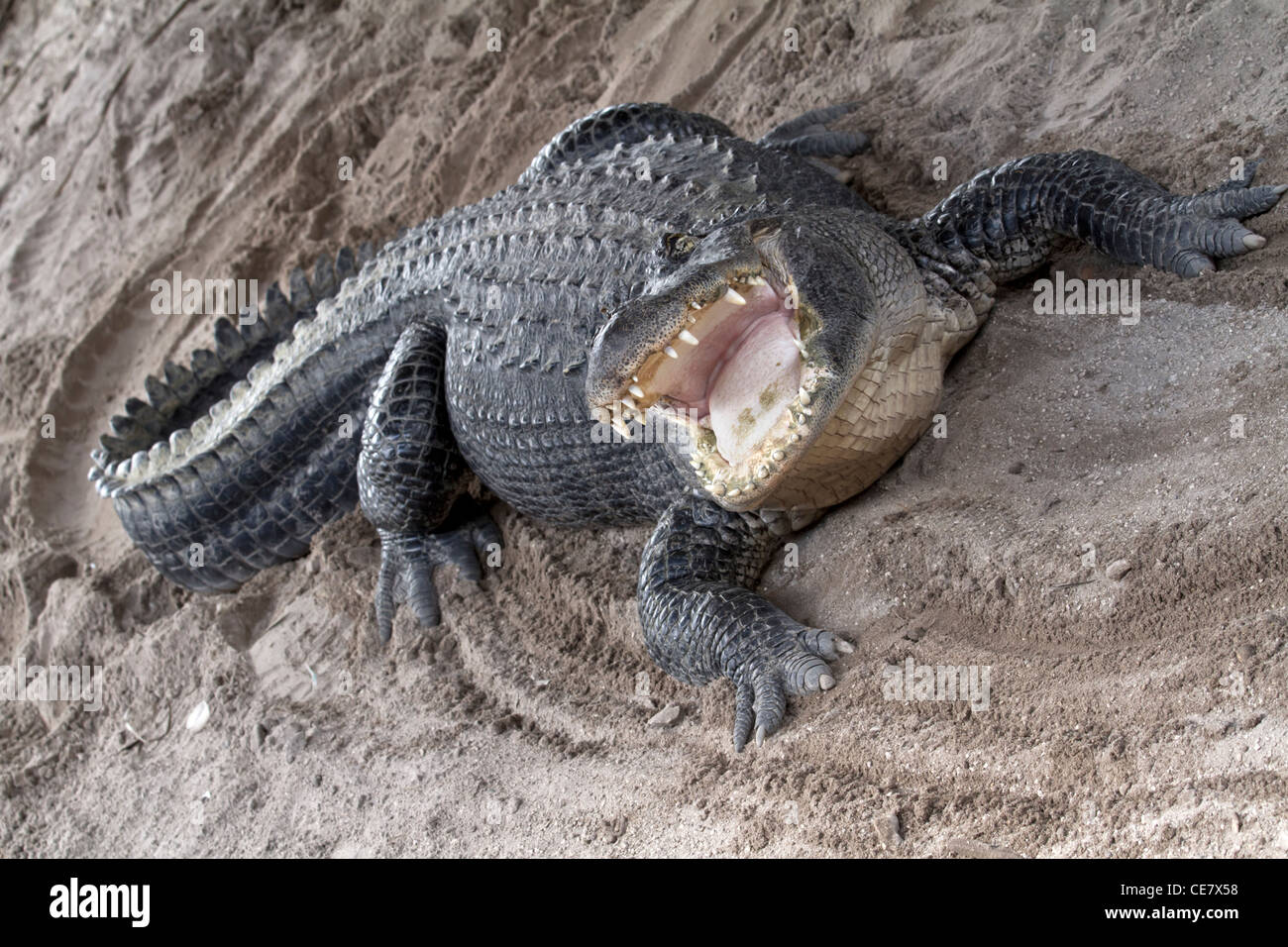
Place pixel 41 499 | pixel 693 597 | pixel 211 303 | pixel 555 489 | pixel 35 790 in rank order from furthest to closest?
1. pixel 211 303
2. pixel 41 499
3. pixel 35 790
4. pixel 555 489
5. pixel 693 597

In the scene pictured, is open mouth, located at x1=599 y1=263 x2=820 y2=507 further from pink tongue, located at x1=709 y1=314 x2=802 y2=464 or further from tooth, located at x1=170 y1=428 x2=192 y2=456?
tooth, located at x1=170 y1=428 x2=192 y2=456

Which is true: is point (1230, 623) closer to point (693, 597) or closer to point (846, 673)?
point (846, 673)

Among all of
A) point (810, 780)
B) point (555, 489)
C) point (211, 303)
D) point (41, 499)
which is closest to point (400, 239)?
point (555, 489)

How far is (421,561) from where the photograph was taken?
14.0 ft

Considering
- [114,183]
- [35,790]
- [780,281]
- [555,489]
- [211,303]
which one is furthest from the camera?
[114,183]

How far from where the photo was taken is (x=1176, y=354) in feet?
9.55

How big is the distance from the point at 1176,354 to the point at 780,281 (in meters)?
1.03

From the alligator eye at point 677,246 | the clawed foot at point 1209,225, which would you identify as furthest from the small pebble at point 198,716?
the clawed foot at point 1209,225

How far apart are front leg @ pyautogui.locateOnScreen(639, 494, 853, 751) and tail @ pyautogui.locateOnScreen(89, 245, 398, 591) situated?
5.02 ft

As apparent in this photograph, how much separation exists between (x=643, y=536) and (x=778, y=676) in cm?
107

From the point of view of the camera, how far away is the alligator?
287 centimetres

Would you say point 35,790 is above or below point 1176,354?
below

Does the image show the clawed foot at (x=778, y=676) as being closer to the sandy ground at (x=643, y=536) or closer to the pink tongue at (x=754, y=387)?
the sandy ground at (x=643, y=536)

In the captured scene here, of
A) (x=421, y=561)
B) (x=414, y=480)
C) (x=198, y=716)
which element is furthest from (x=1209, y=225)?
(x=198, y=716)
